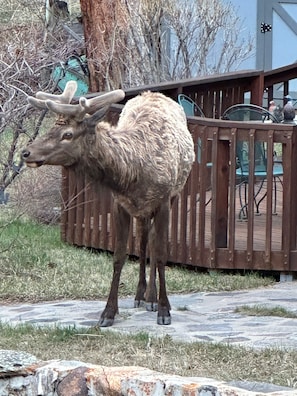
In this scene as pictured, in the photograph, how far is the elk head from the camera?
739cm

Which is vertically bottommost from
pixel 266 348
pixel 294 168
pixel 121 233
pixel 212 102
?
pixel 266 348

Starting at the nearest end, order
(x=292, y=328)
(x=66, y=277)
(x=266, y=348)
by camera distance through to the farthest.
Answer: (x=266, y=348) < (x=292, y=328) < (x=66, y=277)

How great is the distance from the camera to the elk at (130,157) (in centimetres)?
750

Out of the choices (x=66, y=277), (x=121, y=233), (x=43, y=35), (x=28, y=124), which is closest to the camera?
(x=121, y=233)

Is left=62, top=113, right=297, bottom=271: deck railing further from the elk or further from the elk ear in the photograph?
the elk ear

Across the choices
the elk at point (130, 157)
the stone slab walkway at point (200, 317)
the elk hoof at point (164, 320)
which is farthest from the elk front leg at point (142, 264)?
the elk hoof at point (164, 320)

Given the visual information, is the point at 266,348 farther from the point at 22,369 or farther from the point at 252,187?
the point at 252,187

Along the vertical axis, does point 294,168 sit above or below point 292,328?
above

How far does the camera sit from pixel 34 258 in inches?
412

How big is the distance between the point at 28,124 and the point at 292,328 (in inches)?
234

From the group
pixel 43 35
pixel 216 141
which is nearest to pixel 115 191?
pixel 216 141

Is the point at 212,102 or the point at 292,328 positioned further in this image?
the point at 212,102

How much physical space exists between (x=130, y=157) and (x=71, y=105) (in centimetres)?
69

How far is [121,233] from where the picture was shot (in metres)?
8.24
